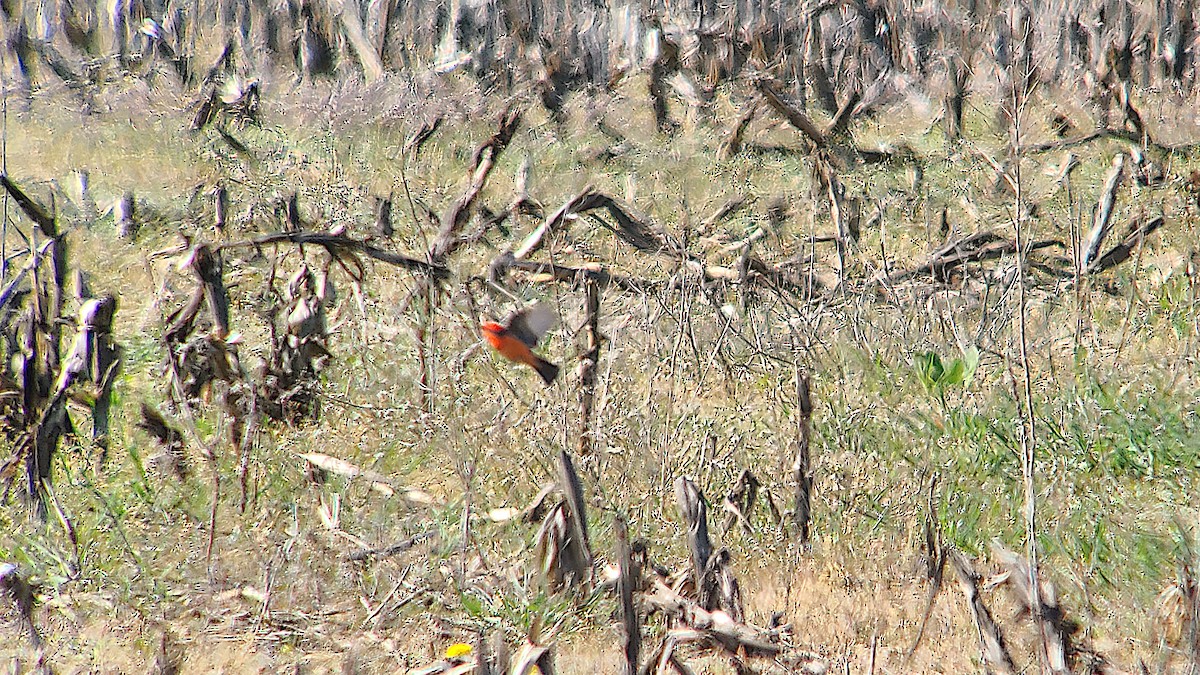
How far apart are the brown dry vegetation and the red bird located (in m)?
0.11

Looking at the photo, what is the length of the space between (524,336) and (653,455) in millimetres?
351

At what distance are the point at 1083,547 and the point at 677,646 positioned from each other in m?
0.70

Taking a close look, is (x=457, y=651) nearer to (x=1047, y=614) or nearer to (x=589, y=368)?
(x=589, y=368)

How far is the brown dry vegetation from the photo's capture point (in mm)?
1804

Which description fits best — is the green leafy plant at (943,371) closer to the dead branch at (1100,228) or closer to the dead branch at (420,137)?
the dead branch at (1100,228)

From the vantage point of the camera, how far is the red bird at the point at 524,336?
2.10 meters

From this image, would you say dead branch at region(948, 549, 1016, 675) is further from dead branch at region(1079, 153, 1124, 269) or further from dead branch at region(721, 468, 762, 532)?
dead branch at region(1079, 153, 1124, 269)

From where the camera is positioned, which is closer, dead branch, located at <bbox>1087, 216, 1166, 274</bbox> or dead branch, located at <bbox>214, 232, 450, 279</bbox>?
dead branch, located at <bbox>214, 232, 450, 279</bbox>

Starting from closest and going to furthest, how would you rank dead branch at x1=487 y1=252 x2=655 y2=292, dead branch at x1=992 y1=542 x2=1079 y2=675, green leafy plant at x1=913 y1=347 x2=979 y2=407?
dead branch at x1=992 y1=542 x2=1079 y2=675 → green leafy plant at x1=913 y1=347 x2=979 y2=407 → dead branch at x1=487 y1=252 x2=655 y2=292

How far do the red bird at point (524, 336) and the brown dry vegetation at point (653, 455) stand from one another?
0.35ft

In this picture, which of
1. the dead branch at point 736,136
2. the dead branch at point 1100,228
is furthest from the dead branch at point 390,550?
the dead branch at point 736,136

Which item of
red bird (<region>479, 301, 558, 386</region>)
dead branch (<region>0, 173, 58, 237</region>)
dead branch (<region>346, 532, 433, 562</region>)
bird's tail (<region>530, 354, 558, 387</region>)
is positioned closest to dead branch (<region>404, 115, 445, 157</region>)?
dead branch (<region>0, 173, 58, 237</region>)

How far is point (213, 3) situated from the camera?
16.1 ft

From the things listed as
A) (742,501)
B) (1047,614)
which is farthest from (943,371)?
(1047,614)
